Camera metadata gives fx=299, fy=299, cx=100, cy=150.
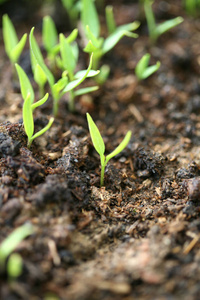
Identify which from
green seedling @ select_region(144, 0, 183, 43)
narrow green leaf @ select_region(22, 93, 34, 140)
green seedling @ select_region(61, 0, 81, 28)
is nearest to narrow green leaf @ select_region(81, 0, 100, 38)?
green seedling @ select_region(61, 0, 81, 28)

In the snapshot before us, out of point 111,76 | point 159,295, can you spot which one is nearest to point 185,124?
point 111,76

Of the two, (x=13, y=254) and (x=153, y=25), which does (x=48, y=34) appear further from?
(x=13, y=254)

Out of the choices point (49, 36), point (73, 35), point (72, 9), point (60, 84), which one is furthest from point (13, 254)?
point (72, 9)

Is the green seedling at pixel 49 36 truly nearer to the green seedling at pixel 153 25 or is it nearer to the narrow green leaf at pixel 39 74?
the narrow green leaf at pixel 39 74

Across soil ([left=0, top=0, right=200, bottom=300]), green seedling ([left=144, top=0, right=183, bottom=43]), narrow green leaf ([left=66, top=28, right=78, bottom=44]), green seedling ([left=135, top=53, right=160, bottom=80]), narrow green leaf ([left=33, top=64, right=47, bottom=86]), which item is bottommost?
soil ([left=0, top=0, right=200, bottom=300])

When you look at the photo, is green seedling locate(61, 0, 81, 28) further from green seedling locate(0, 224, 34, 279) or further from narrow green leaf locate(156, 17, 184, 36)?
green seedling locate(0, 224, 34, 279)

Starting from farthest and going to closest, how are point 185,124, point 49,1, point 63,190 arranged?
point 49,1 → point 185,124 → point 63,190

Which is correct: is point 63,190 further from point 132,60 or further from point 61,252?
point 132,60
